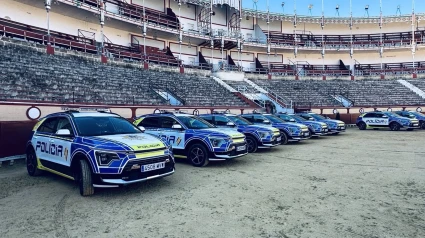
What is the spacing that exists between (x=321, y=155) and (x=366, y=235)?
657 cm

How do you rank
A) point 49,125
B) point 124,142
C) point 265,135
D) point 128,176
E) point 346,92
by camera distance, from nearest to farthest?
point 128,176 → point 124,142 → point 49,125 → point 265,135 → point 346,92

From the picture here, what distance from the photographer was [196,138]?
8016 mm

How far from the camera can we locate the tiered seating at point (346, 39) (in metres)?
40.8

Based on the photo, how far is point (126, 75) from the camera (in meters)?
20.4

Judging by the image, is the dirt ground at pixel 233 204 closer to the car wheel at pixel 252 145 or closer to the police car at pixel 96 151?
the police car at pixel 96 151

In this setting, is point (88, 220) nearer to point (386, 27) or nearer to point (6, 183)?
point (6, 183)

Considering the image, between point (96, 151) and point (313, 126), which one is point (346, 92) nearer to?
point (313, 126)

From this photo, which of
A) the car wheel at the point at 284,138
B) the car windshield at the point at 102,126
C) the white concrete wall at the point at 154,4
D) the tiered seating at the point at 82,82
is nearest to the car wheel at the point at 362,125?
the tiered seating at the point at 82,82

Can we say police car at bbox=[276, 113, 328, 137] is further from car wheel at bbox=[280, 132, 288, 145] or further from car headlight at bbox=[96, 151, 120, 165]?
car headlight at bbox=[96, 151, 120, 165]

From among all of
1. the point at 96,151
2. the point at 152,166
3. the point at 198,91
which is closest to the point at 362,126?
the point at 198,91

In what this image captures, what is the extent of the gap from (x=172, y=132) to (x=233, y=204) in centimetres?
424

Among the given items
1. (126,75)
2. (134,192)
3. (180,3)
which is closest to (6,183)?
(134,192)

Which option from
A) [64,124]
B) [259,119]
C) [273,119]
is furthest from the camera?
[273,119]

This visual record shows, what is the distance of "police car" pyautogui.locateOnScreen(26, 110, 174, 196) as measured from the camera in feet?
16.7
